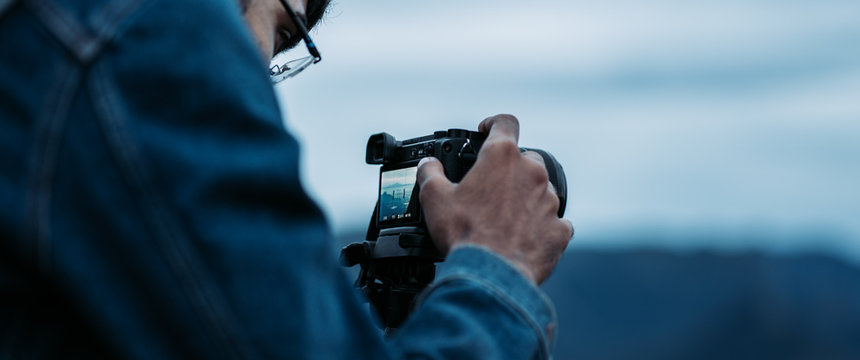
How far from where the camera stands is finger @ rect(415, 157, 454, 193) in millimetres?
806

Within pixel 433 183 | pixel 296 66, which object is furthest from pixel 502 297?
pixel 296 66

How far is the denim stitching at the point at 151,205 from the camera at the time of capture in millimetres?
433

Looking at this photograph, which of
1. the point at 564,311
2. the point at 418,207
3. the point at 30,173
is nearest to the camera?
the point at 30,173

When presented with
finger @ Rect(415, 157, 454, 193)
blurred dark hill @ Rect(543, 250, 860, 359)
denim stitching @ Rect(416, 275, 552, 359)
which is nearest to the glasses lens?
finger @ Rect(415, 157, 454, 193)

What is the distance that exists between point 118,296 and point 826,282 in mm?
39867

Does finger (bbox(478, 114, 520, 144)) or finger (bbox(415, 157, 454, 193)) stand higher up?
finger (bbox(478, 114, 520, 144))

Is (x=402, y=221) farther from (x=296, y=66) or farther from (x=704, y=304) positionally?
(x=704, y=304)

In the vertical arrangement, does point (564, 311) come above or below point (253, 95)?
below

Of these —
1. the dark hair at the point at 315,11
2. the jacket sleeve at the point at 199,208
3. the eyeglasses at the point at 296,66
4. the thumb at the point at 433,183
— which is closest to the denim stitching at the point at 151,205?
the jacket sleeve at the point at 199,208

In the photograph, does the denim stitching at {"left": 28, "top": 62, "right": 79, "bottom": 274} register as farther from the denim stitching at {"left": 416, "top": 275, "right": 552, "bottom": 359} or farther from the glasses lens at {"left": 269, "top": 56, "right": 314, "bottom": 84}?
the glasses lens at {"left": 269, "top": 56, "right": 314, "bottom": 84}

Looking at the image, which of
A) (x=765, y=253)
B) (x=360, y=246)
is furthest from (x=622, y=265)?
(x=360, y=246)

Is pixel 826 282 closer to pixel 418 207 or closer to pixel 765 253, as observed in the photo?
pixel 765 253

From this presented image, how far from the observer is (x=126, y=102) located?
44 cm

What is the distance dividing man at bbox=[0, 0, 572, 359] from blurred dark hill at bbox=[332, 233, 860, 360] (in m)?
34.4
